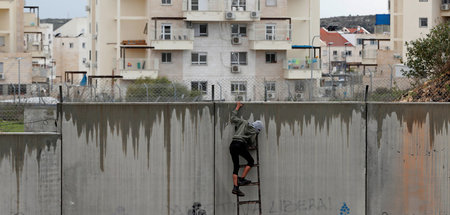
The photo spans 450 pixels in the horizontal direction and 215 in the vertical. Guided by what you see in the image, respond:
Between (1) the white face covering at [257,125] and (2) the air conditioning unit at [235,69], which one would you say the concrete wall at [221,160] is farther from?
(2) the air conditioning unit at [235,69]

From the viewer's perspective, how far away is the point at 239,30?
63062 mm

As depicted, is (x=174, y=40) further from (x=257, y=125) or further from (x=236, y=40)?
(x=257, y=125)

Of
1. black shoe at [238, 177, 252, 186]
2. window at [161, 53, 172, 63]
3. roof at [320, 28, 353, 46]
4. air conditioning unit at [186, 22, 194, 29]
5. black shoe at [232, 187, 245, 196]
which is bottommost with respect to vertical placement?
black shoe at [232, 187, 245, 196]

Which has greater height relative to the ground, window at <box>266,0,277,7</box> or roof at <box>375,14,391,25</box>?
roof at <box>375,14,391,25</box>

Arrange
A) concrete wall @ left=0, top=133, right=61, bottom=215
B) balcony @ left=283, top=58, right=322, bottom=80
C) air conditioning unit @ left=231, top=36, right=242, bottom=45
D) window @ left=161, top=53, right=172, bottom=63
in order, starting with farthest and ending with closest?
air conditioning unit @ left=231, top=36, right=242, bottom=45, balcony @ left=283, top=58, right=322, bottom=80, window @ left=161, top=53, right=172, bottom=63, concrete wall @ left=0, top=133, right=61, bottom=215

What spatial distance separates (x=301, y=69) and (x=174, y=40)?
9.00 m

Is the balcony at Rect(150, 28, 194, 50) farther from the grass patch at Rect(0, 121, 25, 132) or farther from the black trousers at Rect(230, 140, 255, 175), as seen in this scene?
the black trousers at Rect(230, 140, 255, 175)

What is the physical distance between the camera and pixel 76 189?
61.3 ft

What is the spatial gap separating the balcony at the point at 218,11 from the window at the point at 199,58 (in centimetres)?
263

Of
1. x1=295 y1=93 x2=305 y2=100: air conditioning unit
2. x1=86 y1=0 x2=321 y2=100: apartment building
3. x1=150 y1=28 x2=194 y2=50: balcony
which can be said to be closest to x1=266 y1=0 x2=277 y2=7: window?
x1=86 y1=0 x2=321 y2=100: apartment building

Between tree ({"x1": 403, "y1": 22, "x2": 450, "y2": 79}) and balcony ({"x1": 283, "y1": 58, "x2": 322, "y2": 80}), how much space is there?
1441 inches

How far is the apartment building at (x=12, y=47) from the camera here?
7019 cm

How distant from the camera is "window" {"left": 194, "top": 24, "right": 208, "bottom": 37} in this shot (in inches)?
2462

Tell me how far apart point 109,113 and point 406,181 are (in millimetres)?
6363
